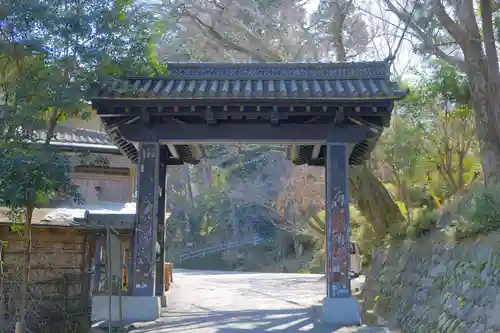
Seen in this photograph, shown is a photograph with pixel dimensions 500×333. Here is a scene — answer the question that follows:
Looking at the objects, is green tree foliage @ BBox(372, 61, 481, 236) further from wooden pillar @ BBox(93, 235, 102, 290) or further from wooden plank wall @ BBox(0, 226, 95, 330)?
wooden plank wall @ BBox(0, 226, 95, 330)

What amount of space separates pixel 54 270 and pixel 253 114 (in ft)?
24.0

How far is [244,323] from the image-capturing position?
11109 mm

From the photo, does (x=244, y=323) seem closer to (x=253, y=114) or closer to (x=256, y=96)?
(x=253, y=114)

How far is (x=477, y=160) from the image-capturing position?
55.9ft

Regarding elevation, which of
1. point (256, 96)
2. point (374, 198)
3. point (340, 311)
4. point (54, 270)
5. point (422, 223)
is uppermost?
point (256, 96)

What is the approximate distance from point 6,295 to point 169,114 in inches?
240

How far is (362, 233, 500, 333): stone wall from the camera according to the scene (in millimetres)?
8719

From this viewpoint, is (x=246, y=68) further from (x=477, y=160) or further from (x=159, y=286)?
(x=477, y=160)

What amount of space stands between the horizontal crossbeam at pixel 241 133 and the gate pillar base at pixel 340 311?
3.21 m

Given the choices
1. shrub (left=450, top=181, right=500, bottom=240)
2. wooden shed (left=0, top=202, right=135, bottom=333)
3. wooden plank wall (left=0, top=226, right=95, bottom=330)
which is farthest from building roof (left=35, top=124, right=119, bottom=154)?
shrub (left=450, top=181, right=500, bottom=240)

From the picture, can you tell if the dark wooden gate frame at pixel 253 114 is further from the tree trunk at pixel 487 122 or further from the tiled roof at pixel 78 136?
the tiled roof at pixel 78 136

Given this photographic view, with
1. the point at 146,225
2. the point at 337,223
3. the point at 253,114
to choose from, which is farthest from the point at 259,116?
the point at 146,225

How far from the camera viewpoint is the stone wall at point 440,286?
28.6ft

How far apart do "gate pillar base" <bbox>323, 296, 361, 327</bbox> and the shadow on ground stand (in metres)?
0.21
